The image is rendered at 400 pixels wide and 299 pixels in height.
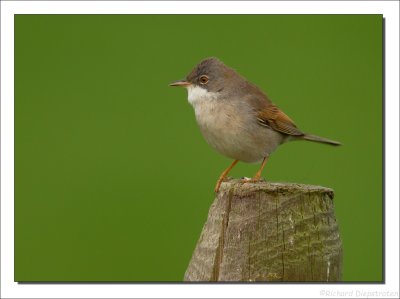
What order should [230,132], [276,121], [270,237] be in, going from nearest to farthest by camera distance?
[270,237], [230,132], [276,121]

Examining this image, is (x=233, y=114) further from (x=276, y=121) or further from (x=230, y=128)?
(x=276, y=121)

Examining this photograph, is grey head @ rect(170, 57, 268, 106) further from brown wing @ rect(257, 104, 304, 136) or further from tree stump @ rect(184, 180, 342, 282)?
tree stump @ rect(184, 180, 342, 282)

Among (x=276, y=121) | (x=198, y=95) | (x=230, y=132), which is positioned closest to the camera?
(x=230, y=132)

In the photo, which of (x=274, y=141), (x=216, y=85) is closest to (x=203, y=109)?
(x=216, y=85)

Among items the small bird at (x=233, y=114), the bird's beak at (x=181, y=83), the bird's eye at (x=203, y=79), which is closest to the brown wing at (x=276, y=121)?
the small bird at (x=233, y=114)

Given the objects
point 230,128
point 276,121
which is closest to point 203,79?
point 230,128

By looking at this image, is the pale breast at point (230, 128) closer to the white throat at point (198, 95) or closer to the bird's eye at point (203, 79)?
the white throat at point (198, 95)

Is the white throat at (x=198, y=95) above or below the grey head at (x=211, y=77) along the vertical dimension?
below
